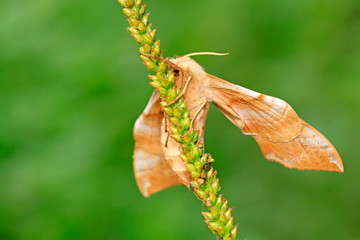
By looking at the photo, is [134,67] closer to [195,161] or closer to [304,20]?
[304,20]

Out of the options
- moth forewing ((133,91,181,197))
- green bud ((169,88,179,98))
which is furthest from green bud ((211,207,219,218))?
moth forewing ((133,91,181,197))

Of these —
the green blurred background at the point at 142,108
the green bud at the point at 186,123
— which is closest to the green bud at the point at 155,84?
the green bud at the point at 186,123

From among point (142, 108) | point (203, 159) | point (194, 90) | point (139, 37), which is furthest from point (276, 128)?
point (142, 108)

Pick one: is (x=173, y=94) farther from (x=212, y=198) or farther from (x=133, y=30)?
(x=212, y=198)

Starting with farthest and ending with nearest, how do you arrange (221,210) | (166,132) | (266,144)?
1. (266,144)
2. (166,132)
3. (221,210)

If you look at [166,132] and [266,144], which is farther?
[266,144]

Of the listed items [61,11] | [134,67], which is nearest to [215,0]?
[134,67]

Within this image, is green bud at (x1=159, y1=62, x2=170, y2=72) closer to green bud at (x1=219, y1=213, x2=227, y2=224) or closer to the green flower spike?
the green flower spike

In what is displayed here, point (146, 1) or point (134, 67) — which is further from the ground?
point (146, 1)
